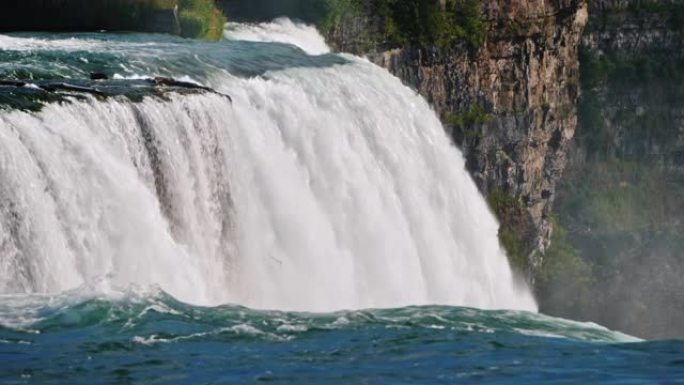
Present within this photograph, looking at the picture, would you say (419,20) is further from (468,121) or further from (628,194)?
(628,194)

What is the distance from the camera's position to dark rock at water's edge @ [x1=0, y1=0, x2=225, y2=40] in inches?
1495

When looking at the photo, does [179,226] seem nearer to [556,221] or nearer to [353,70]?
[353,70]

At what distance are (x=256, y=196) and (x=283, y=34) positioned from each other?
13.9m

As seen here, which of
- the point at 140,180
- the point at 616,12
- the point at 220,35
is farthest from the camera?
the point at 616,12

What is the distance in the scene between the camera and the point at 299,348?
16328 millimetres

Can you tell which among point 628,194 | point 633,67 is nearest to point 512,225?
point 628,194

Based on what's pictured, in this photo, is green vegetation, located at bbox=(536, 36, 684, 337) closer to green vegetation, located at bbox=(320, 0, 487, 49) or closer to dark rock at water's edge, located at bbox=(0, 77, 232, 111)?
green vegetation, located at bbox=(320, 0, 487, 49)

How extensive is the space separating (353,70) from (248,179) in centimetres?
788

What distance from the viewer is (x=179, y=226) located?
2461 centimetres

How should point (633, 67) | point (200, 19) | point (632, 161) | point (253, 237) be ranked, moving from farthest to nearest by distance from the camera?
point (632, 161), point (633, 67), point (200, 19), point (253, 237)

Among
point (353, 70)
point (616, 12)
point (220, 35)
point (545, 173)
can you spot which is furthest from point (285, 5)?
point (616, 12)

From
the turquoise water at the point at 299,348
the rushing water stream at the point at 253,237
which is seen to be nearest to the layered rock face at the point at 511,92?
the rushing water stream at the point at 253,237

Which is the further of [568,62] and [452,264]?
[568,62]

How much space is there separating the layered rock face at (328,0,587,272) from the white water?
2.68ft
